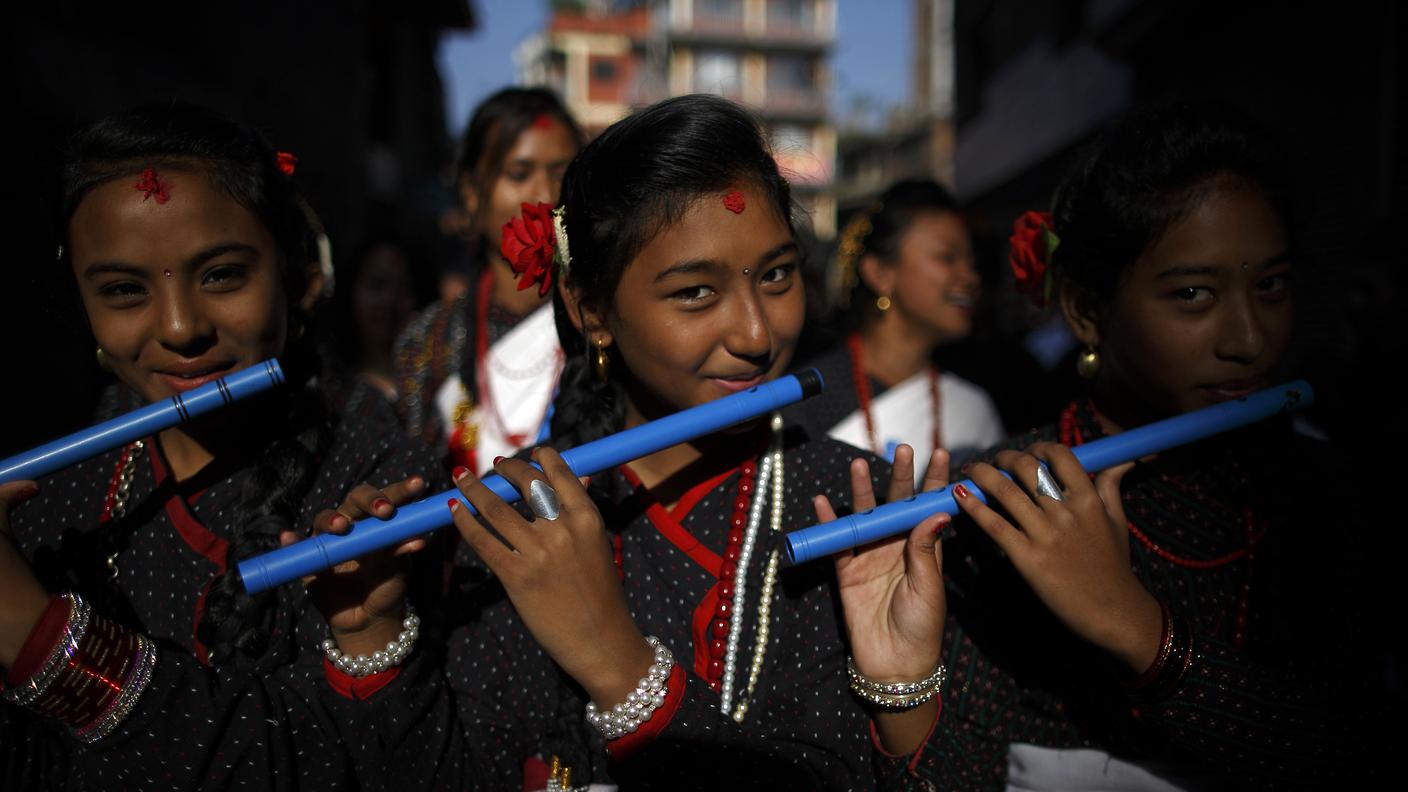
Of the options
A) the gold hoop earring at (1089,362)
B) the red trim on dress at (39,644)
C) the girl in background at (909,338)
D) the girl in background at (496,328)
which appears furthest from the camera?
the girl in background at (909,338)

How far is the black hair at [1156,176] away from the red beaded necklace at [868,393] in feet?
4.93

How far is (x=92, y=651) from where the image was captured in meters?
1.38

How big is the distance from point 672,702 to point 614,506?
495mm

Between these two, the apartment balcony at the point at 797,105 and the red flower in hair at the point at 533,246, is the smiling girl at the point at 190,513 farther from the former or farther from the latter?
the apartment balcony at the point at 797,105

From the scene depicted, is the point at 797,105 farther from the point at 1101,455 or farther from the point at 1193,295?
the point at 1101,455

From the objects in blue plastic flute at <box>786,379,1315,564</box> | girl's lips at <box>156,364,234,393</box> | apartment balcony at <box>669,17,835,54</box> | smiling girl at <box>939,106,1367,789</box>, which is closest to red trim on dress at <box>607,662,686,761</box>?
blue plastic flute at <box>786,379,1315,564</box>

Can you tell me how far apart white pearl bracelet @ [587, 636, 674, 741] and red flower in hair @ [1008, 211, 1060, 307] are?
1.23 m

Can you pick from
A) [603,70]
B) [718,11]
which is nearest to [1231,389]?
[603,70]

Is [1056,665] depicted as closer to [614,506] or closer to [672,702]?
[672,702]

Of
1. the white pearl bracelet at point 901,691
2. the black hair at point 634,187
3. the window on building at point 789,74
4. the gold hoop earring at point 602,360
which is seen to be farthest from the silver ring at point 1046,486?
the window on building at point 789,74

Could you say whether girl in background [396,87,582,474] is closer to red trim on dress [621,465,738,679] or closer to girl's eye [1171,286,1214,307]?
red trim on dress [621,465,738,679]

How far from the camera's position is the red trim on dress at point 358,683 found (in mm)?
1531

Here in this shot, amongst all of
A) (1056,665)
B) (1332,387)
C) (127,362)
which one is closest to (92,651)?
(127,362)

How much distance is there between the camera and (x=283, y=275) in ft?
5.95
